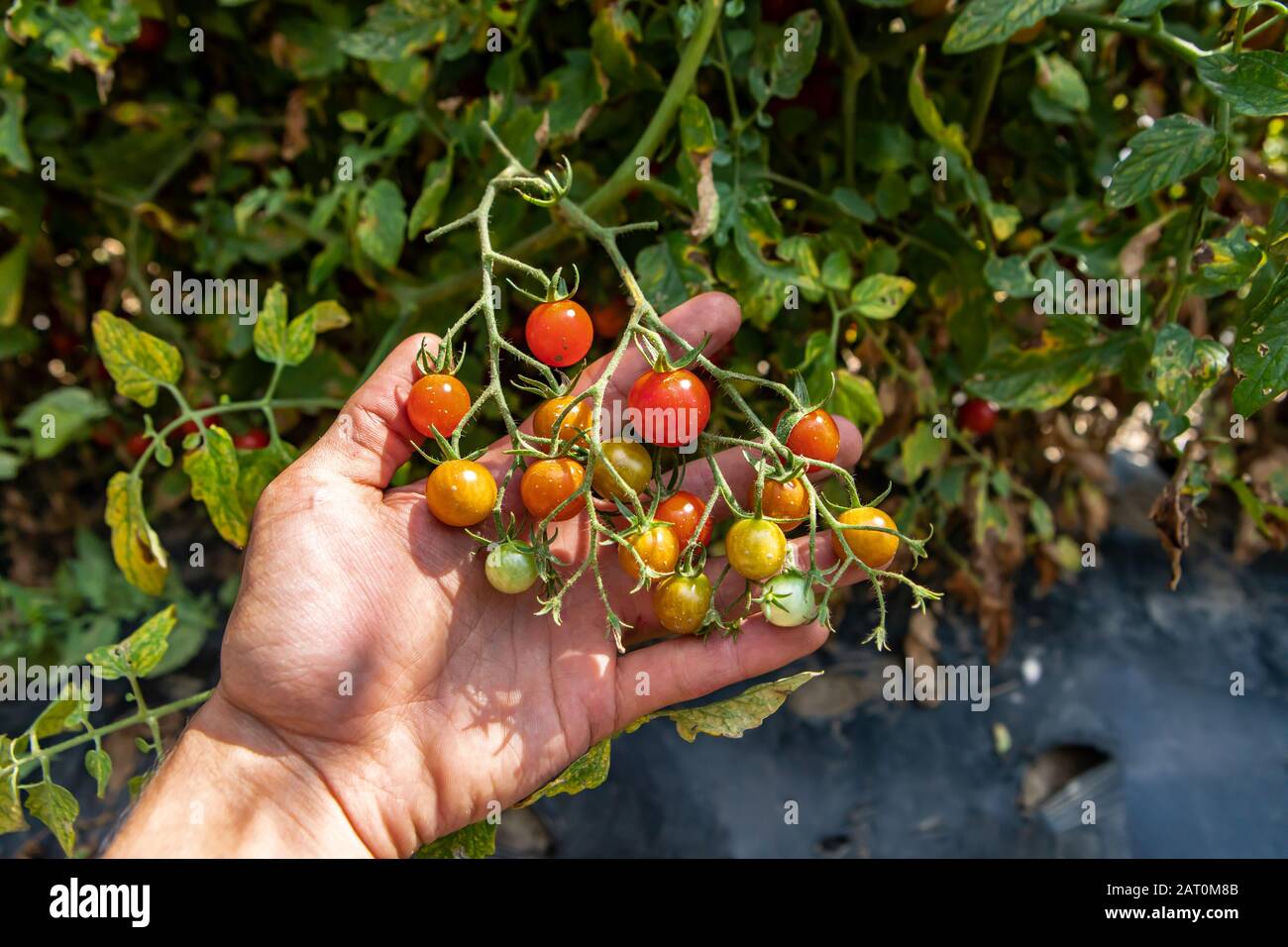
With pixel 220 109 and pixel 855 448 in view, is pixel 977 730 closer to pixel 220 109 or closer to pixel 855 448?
pixel 855 448

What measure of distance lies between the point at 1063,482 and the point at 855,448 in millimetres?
855

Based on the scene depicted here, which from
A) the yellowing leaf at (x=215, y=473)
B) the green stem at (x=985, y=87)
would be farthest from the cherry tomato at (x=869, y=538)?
the yellowing leaf at (x=215, y=473)

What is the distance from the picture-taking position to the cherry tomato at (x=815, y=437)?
3.30 ft

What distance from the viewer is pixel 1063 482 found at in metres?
1.83

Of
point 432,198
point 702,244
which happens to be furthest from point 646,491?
point 432,198

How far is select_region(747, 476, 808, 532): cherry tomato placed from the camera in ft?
3.21

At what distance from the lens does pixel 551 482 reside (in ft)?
3.22

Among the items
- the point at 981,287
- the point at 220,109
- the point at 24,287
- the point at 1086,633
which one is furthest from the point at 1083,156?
the point at 24,287

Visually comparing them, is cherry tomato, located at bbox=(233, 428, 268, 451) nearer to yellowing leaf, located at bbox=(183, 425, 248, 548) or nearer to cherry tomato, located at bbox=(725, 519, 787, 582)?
yellowing leaf, located at bbox=(183, 425, 248, 548)

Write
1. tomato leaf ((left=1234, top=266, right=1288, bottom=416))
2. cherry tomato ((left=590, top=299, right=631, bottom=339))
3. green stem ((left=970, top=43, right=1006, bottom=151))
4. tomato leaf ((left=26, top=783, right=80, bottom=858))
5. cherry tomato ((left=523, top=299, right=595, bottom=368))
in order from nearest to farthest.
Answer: tomato leaf ((left=1234, top=266, right=1288, bottom=416)) → cherry tomato ((left=523, top=299, right=595, bottom=368)) → tomato leaf ((left=26, top=783, right=80, bottom=858)) → green stem ((left=970, top=43, right=1006, bottom=151)) → cherry tomato ((left=590, top=299, right=631, bottom=339))

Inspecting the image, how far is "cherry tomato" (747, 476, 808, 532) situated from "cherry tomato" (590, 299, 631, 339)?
0.55m

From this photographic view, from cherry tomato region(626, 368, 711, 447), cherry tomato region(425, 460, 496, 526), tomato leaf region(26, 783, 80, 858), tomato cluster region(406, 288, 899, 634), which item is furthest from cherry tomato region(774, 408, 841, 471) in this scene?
tomato leaf region(26, 783, 80, 858)

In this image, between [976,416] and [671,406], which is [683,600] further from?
[976,416]

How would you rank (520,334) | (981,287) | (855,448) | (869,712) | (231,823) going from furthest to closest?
(869,712)
(520,334)
(981,287)
(855,448)
(231,823)
